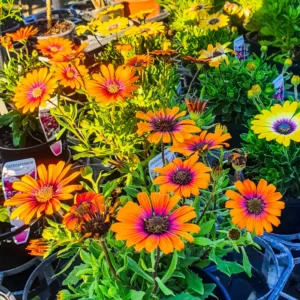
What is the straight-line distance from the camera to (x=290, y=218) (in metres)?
1.27

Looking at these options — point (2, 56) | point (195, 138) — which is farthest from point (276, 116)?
point (2, 56)

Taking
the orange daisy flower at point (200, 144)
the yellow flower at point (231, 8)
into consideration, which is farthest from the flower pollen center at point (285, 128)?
the yellow flower at point (231, 8)

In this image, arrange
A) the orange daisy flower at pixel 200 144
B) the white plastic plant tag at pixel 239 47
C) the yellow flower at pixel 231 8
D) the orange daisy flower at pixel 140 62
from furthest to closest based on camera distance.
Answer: the yellow flower at pixel 231 8
the white plastic plant tag at pixel 239 47
the orange daisy flower at pixel 140 62
the orange daisy flower at pixel 200 144

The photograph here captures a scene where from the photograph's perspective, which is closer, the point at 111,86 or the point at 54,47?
the point at 111,86

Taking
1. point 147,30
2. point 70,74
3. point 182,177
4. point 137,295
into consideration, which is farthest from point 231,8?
point 137,295

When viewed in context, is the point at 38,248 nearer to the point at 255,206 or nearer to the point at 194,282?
the point at 194,282

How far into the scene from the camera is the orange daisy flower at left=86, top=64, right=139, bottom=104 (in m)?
0.97

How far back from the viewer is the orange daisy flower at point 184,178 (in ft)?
2.60

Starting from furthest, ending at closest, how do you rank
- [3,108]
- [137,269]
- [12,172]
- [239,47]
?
[239,47]
[3,108]
[12,172]
[137,269]

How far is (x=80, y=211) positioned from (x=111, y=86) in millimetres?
339

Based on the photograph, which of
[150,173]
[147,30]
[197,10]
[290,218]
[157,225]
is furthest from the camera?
[197,10]

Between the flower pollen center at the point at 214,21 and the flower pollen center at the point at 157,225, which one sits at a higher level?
the flower pollen center at the point at 157,225

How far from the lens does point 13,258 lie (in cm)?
125

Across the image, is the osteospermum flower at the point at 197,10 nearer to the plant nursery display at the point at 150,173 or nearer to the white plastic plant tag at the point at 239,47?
the plant nursery display at the point at 150,173
